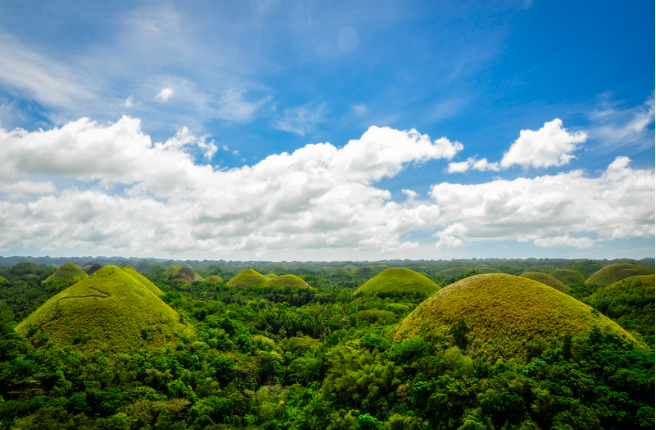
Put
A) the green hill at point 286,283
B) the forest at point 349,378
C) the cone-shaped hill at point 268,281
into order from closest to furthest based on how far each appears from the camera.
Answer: the forest at point 349,378, the green hill at point 286,283, the cone-shaped hill at point 268,281

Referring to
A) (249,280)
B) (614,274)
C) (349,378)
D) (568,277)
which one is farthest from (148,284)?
(568,277)

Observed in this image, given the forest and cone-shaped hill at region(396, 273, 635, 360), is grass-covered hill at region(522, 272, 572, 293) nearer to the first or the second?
the forest

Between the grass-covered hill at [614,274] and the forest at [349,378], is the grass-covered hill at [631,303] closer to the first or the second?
the forest at [349,378]

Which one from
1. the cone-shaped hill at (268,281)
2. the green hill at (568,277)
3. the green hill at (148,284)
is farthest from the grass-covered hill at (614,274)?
the green hill at (148,284)

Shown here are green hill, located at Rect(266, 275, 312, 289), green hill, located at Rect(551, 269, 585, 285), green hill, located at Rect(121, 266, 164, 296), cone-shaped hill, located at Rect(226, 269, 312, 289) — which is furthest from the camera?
green hill, located at Rect(551, 269, 585, 285)

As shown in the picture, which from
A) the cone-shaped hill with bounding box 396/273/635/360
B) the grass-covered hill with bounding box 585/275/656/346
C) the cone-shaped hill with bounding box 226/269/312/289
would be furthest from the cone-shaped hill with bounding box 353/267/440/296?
the cone-shaped hill with bounding box 396/273/635/360

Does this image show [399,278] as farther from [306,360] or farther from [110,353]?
[110,353]
